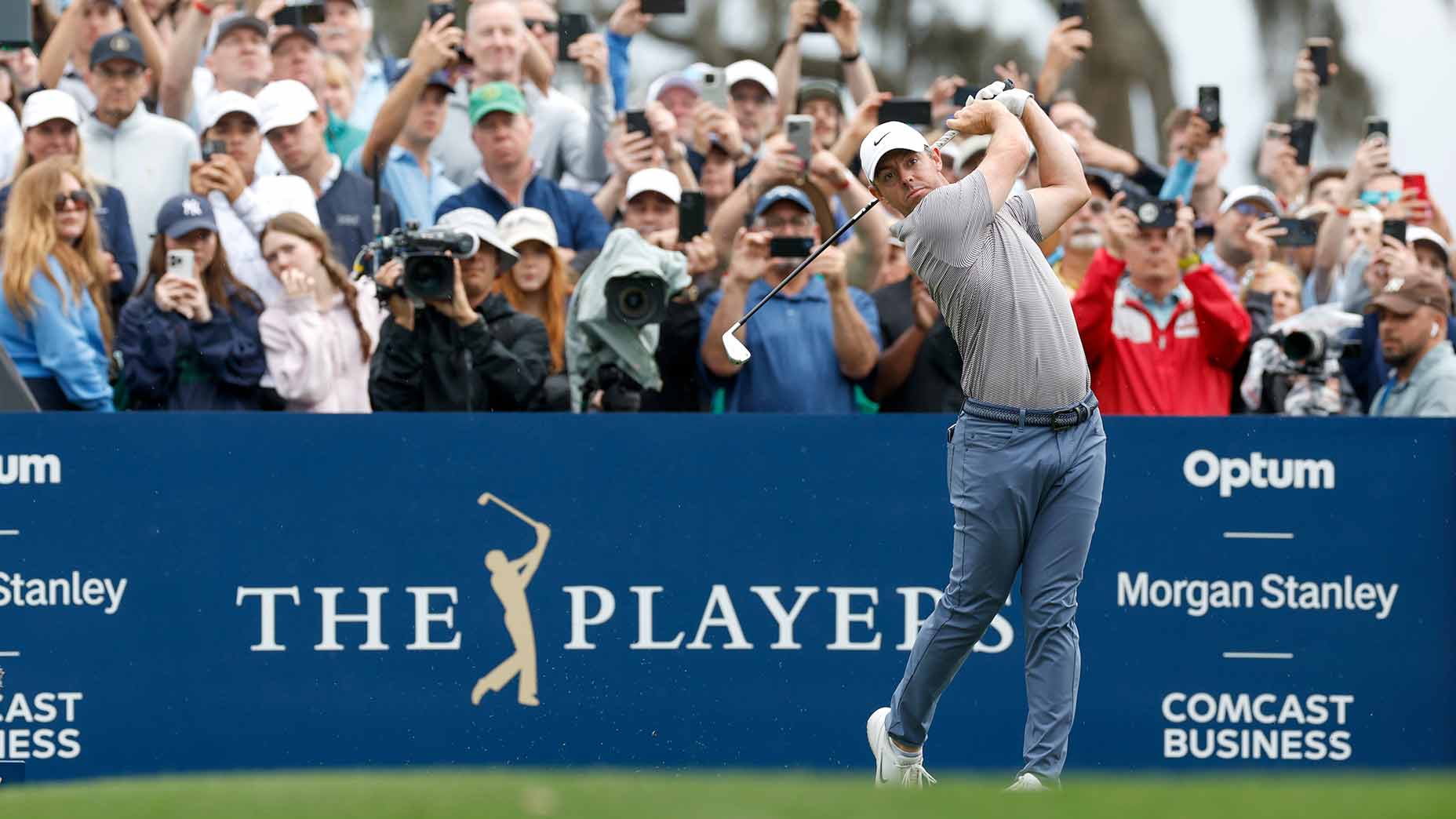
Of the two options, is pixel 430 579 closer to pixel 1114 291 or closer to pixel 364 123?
pixel 1114 291

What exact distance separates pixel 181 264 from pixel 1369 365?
4749 millimetres

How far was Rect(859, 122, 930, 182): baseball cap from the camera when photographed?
6328 mm

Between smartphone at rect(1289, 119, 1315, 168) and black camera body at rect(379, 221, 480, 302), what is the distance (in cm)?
474

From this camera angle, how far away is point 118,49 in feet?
30.6

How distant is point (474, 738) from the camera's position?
7570 mm

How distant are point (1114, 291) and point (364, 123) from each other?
4000 millimetres

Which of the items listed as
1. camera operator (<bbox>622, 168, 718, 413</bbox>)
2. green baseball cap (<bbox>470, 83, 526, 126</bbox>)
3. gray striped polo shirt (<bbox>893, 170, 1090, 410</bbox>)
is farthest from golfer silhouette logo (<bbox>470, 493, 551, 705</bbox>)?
green baseball cap (<bbox>470, 83, 526, 126</bbox>)

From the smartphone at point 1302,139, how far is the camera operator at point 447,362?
447cm

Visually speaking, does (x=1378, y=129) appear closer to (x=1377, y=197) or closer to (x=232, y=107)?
(x=1377, y=197)

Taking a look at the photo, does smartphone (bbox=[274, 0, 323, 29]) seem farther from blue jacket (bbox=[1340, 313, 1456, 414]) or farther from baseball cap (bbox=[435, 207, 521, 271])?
blue jacket (bbox=[1340, 313, 1456, 414])

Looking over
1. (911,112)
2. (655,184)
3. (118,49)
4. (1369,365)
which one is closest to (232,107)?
(118,49)

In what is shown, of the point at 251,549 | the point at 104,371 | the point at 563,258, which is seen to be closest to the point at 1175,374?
the point at 563,258

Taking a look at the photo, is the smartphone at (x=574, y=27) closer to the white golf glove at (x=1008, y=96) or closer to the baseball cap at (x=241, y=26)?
the baseball cap at (x=241, y=26)

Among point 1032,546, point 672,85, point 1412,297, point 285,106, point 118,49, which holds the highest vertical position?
point 118,49
